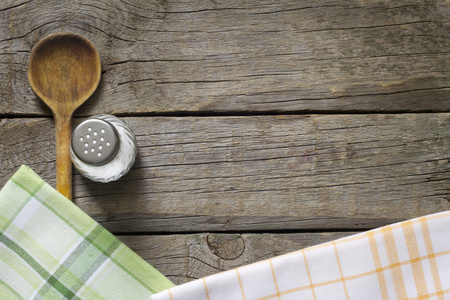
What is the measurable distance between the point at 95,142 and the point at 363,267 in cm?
45

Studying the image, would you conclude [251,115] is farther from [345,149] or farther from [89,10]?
[89,10]

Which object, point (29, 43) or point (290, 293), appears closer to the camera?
point (290, 293)

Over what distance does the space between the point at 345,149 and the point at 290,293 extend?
0.26 meters

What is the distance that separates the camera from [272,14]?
0.75m

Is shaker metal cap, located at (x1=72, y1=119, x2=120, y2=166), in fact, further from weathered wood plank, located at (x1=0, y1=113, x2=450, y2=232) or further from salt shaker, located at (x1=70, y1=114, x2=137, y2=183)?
weathered wood plank, located at (x1=0, y1=113, x2=450, y2=232)

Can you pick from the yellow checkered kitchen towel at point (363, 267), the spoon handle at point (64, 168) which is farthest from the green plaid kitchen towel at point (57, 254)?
the yellow checkered kitchen towel at point (363, 267)

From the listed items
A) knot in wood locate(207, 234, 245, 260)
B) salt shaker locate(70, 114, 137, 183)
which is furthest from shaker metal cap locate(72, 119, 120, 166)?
knot in wood locate(207, 234, 245, 260)

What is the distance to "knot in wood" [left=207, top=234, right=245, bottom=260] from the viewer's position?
715 millimetres

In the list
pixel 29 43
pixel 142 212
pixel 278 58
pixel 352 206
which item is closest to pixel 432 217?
pixel 352 206

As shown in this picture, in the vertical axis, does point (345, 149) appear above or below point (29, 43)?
below

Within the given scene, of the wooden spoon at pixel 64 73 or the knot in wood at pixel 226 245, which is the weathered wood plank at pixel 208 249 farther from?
the wooden spoon at pixel 64 73

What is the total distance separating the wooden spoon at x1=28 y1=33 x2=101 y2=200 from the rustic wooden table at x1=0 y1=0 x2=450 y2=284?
26 millimetres

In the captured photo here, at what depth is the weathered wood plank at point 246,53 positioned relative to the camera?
0.74m

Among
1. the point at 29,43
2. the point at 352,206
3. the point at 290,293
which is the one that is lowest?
the point at 290,293
